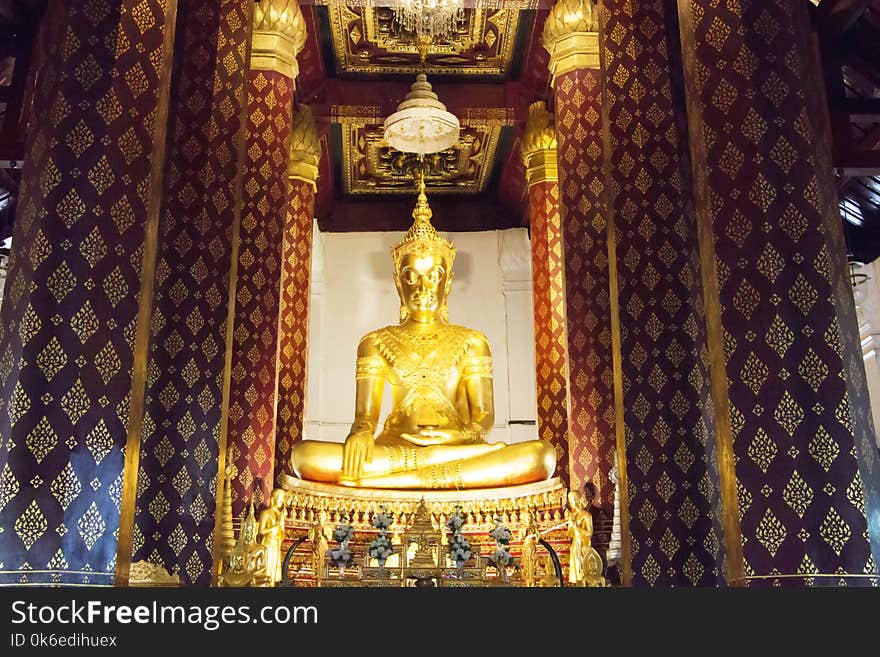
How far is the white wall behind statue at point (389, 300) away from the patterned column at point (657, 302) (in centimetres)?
669

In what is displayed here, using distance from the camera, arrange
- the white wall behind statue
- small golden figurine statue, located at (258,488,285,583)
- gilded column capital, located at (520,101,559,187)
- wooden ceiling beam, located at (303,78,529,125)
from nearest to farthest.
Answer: small golden figurine statue, located at (258,488,285,583) → gilded column capital, located at (520,101,559,187) → wooden ceiling beam, located at (303,78,529,125) → the white wall behind statue

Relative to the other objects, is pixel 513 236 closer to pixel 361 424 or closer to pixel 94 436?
pixel 361 424

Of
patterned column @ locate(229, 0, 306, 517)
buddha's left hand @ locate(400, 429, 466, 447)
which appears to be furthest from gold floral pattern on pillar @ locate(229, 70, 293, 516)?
buddha's left hand @ locate(400, 429, 466, 447)

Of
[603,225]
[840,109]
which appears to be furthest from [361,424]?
[840,109]

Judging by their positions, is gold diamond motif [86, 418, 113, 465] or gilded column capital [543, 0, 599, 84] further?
gilded column capital [543, 0, 599, 84]

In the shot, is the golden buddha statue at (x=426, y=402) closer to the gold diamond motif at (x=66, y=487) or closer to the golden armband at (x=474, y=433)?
the golden armband at (x=474, y=433)

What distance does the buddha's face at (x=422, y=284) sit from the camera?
8.06 m

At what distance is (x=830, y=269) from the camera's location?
11.1 ft

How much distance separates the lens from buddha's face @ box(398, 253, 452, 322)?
8.06m

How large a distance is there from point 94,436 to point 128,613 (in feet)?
5.83

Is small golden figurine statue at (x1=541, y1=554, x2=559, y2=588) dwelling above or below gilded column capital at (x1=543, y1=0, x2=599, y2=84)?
below

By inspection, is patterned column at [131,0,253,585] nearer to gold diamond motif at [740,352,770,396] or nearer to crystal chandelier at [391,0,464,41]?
crystal chandelier at [391,0,464,41]

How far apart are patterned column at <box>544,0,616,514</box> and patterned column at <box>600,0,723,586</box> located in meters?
0.84

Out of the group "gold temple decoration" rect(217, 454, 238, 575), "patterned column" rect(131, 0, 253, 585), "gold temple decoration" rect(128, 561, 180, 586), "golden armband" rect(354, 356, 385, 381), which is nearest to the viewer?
"gold temple decoration" rect(128, 561, 180, 586)
